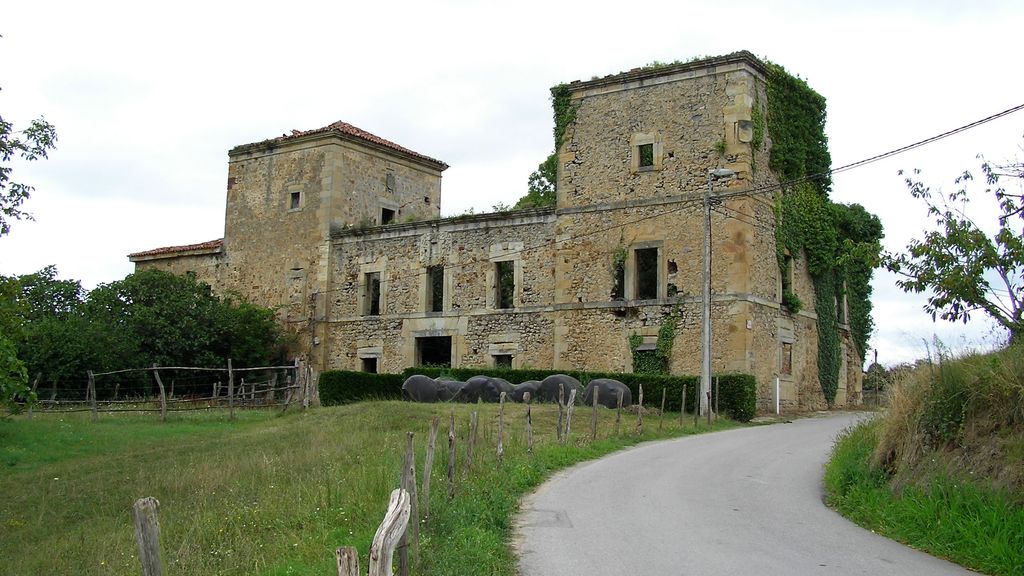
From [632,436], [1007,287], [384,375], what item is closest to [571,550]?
[1007,287]

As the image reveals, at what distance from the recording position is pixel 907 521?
1016cm

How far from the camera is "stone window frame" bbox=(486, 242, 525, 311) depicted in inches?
1241

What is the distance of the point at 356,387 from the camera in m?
30.3

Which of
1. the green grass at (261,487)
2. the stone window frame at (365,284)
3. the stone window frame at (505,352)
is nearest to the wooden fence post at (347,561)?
the green grass at (261,487)

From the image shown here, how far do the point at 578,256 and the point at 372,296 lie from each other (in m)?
9.37

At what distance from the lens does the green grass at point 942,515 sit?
873 centimetres

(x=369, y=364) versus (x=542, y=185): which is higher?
(x=542, y=185)

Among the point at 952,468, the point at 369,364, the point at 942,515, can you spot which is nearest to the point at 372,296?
the point at 369,364

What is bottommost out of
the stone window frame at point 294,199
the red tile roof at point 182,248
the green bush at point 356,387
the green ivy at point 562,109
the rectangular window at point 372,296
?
the green bush at point 356,387

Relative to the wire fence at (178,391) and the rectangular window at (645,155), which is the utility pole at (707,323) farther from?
the wire fence at (178,391)

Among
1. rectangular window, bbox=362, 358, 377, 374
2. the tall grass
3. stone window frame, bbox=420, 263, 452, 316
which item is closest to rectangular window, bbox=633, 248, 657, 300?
stone window frame, bbox=420, 263, 452, 316

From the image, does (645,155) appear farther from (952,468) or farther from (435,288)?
(952,468)

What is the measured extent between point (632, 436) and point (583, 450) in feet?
9.56

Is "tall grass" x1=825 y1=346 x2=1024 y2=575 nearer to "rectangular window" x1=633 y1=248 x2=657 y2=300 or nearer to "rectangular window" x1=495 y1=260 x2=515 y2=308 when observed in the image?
"rectangular window" x1=633 y1=248 x2=657 y2=300
